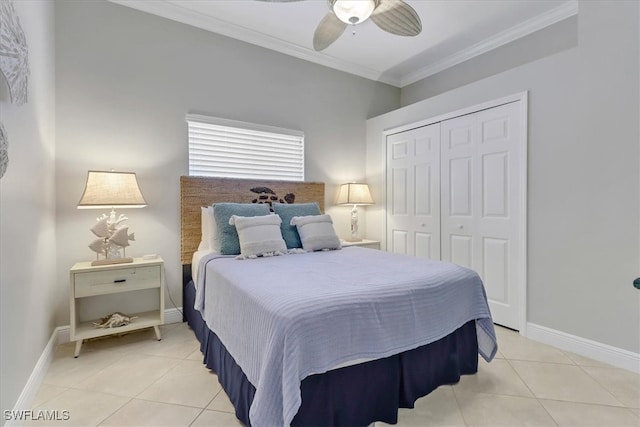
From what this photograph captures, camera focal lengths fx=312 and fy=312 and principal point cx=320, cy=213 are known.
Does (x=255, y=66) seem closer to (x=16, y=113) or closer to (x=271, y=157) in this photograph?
(x=271, y=157)

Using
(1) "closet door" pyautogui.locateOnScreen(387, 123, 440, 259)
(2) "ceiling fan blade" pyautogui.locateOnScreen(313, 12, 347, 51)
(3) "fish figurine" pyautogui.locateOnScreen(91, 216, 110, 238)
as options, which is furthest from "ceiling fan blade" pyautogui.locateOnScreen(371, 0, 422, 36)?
(3) "fish figurine" pyautogui.locateOnScreen(91, 216, 110, 238)

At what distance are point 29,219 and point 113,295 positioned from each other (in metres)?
1.13

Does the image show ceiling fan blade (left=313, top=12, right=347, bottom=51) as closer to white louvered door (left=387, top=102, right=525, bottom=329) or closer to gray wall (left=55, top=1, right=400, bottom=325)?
gray wall (left=55, top=1, right=400, bottom=325)

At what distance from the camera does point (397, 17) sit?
6.92 feet

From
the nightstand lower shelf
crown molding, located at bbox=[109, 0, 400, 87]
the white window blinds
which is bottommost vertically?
the nightstand lower shelf

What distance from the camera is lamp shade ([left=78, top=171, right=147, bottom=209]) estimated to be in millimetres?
2340

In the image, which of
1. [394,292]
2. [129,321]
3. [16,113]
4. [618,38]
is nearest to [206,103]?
[16,113]

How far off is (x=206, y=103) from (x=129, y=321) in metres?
2.10

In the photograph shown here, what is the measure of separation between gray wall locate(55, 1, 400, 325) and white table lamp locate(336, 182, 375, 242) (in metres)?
0.70

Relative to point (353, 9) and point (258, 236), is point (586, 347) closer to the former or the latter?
point (258, 236)

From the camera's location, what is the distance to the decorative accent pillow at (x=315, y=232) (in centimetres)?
282

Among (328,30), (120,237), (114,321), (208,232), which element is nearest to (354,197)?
(208,232)

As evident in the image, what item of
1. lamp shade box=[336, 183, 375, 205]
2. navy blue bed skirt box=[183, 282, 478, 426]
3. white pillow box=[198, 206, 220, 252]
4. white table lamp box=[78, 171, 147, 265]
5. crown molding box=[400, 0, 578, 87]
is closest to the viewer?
navy blue bed skirt box=[183, 282, 478, 426]

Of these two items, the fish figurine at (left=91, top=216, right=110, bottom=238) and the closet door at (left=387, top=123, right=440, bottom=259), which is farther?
the closet door at (left=387, top=123, right=440, bottom=259)
